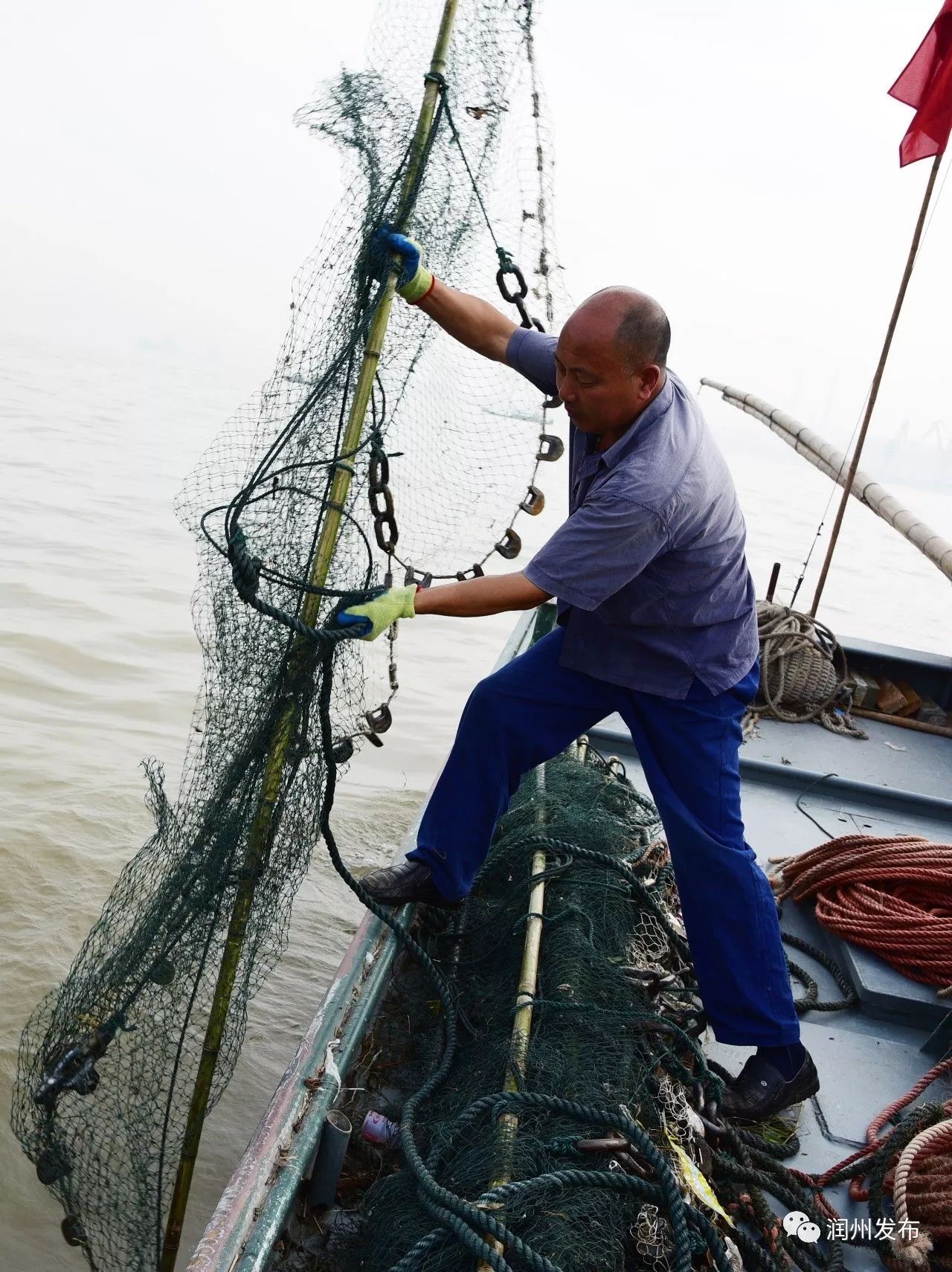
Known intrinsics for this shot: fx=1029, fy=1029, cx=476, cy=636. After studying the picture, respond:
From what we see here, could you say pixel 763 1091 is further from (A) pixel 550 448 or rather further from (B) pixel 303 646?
(A) pixel 550 448

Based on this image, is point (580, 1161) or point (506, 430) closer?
point (580, 1161)

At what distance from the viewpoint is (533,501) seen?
123 inches

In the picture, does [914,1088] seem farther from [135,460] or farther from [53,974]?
[135,460]

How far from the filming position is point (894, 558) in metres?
25.7

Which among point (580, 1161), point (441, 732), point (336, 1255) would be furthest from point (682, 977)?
point (441, 732)

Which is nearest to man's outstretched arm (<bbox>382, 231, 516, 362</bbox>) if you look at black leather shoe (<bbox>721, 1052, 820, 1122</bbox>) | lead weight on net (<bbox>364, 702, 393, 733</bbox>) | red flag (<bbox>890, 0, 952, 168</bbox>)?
lead weight on net (<bbox>364, 702, 393, 733</bbox>)

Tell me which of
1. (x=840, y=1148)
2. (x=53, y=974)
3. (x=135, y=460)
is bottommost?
(x=53, y=974)

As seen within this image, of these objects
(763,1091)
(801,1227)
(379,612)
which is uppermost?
(379,612)

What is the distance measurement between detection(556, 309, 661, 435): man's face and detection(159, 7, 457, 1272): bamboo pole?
478mm

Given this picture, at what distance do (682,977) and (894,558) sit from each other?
974 inches

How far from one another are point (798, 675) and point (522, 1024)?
3781mm

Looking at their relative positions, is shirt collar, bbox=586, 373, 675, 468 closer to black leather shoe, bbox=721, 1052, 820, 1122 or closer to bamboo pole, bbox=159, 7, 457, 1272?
bamboo pole, bbox=159, 7, 457, 1272

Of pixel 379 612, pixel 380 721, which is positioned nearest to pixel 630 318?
pixel 379 612

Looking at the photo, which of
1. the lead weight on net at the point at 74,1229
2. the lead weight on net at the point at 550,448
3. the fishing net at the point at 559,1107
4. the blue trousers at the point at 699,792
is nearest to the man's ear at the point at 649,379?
the lead weight on net at the point at 550,448
